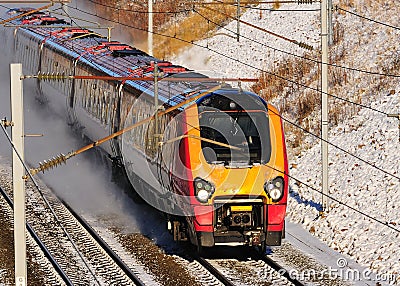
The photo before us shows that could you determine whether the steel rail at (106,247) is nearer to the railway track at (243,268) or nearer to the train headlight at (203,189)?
the railway track at (243,268)

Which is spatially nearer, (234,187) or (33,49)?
(234,187)

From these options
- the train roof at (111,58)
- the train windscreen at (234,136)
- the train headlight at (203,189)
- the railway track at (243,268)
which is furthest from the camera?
the train roof at (111,58)

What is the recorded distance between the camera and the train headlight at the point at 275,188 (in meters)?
16.4

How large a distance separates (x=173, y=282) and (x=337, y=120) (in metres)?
11.0

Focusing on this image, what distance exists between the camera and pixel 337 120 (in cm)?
2580

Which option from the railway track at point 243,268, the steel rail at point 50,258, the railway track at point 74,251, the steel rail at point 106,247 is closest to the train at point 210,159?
the railway track at point 243,268

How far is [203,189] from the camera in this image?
636 inches

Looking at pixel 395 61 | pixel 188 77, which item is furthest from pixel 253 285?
pixel 395 61

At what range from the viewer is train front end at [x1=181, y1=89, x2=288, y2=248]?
637 inches

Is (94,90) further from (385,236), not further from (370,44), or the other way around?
(370,44)

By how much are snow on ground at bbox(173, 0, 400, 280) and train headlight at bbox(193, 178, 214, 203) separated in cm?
327

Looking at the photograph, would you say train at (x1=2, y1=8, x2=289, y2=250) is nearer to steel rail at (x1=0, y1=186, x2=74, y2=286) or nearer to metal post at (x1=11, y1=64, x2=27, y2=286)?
metal post at (x1=11, y1=64, x2=27, y2=286)

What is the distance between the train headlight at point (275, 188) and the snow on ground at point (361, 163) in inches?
85.9

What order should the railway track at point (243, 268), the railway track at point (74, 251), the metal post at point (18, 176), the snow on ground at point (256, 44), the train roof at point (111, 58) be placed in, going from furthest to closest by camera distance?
the snow on ground at point (256, 44), the train roof at point (111, 58), the railway track at point (74, 251), the railway track at point (243, 268), the metal post at point (18, 176)
